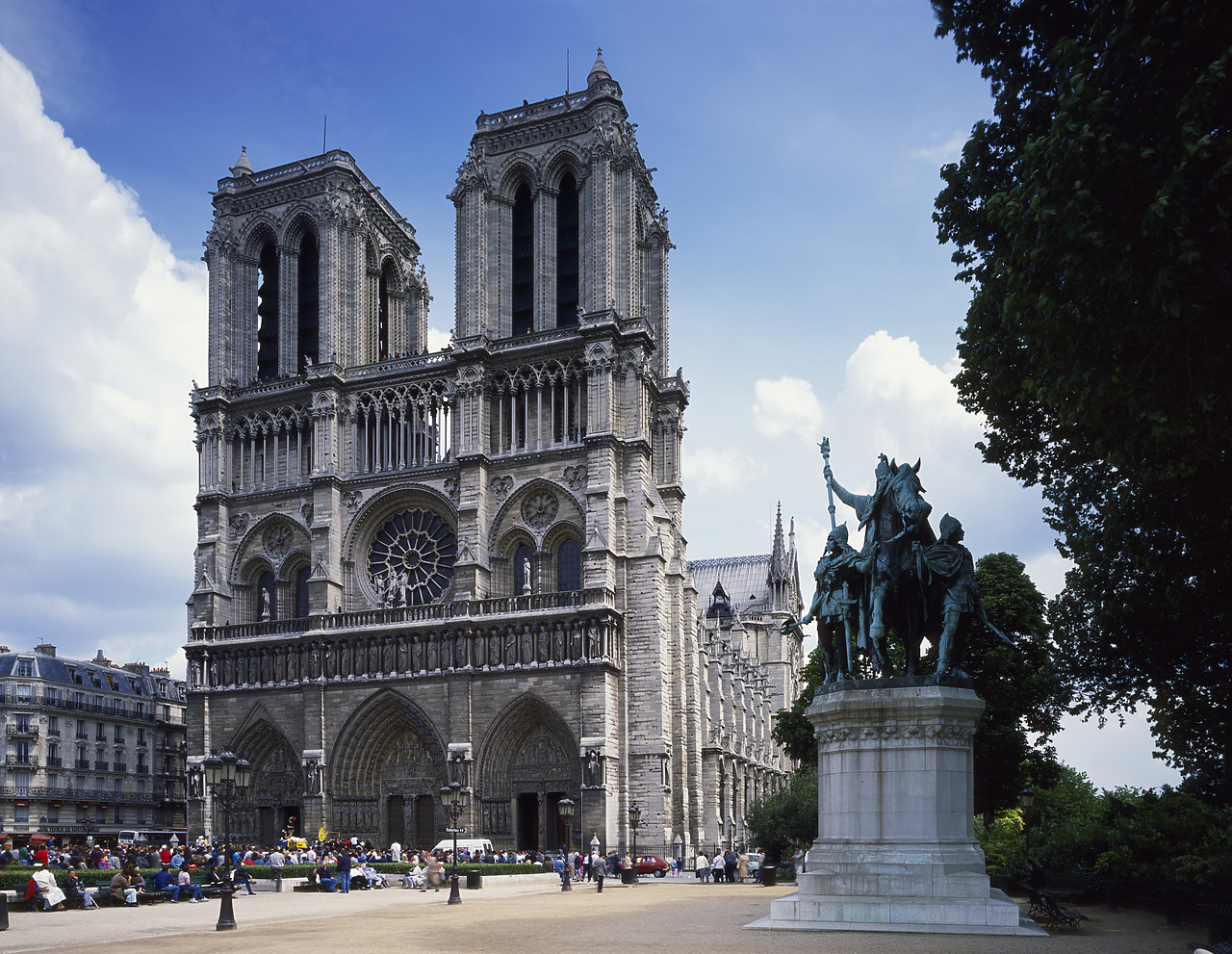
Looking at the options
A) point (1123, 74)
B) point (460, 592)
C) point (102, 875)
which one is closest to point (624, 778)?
point (460, 592)

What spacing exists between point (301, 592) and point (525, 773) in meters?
14.5

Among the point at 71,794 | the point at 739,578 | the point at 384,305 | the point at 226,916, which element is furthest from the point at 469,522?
the point at 739,578

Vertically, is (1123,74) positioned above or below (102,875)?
above

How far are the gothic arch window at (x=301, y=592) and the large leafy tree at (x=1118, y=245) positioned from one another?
41.3 meters

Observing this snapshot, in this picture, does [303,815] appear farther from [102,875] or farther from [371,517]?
[102,875]

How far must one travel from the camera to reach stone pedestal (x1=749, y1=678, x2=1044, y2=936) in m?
17.4

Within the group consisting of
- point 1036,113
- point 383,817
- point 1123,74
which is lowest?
point 383,817

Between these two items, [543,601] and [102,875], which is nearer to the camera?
[102,875]

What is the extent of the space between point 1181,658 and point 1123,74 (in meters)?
14.4

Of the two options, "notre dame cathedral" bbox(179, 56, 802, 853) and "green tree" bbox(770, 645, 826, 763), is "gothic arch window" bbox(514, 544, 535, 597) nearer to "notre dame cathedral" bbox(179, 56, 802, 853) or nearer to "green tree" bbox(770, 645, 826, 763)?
"notre dame cathedral" bbox(179, 56, 802, 853)

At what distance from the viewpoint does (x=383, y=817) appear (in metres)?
51.2

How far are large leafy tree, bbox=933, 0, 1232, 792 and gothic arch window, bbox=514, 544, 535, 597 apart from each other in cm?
3258

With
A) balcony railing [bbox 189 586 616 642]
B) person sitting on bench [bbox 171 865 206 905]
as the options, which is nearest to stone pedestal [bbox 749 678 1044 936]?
person sitting on bench [bbox 171 865 206 905]

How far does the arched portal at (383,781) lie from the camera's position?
5084 centimetres
